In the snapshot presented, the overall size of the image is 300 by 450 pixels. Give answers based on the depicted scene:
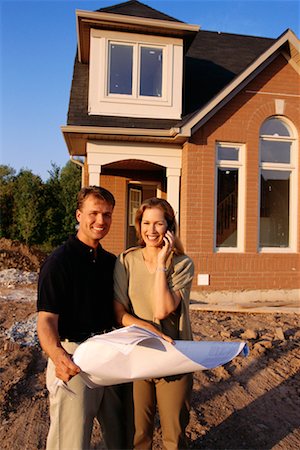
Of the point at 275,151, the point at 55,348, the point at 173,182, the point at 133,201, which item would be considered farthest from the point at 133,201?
the point at 55,348

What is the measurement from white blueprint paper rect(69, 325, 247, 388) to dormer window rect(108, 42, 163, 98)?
7724 mm

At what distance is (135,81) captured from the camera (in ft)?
28.5

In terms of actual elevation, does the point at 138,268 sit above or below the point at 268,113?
below

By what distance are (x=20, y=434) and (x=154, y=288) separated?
1.89 meters

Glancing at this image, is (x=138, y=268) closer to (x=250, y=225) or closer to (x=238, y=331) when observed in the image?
(x=238, y=331)

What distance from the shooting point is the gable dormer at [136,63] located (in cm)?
849

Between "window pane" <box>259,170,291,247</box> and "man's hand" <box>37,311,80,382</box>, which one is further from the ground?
"window pane" <box>259,170,291,247</box>

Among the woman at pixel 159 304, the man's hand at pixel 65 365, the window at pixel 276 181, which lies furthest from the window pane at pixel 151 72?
the man's hand at pixel 65 365

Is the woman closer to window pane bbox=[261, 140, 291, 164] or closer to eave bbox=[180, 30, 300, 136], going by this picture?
eave bbox=[180, 30, 300, 136]

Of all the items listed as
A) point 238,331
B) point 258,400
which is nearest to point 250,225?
point 238,331

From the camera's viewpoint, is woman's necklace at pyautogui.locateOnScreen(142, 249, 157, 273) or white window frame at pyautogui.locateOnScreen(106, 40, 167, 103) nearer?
woman's necklace at pyautogui.locateOnScreen(142, 249, 157, 273)

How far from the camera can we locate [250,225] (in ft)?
26.9

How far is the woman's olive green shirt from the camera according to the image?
220cm

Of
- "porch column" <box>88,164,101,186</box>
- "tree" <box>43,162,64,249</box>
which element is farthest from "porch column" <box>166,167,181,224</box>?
"tree" <box>43,162,64,249</box>
